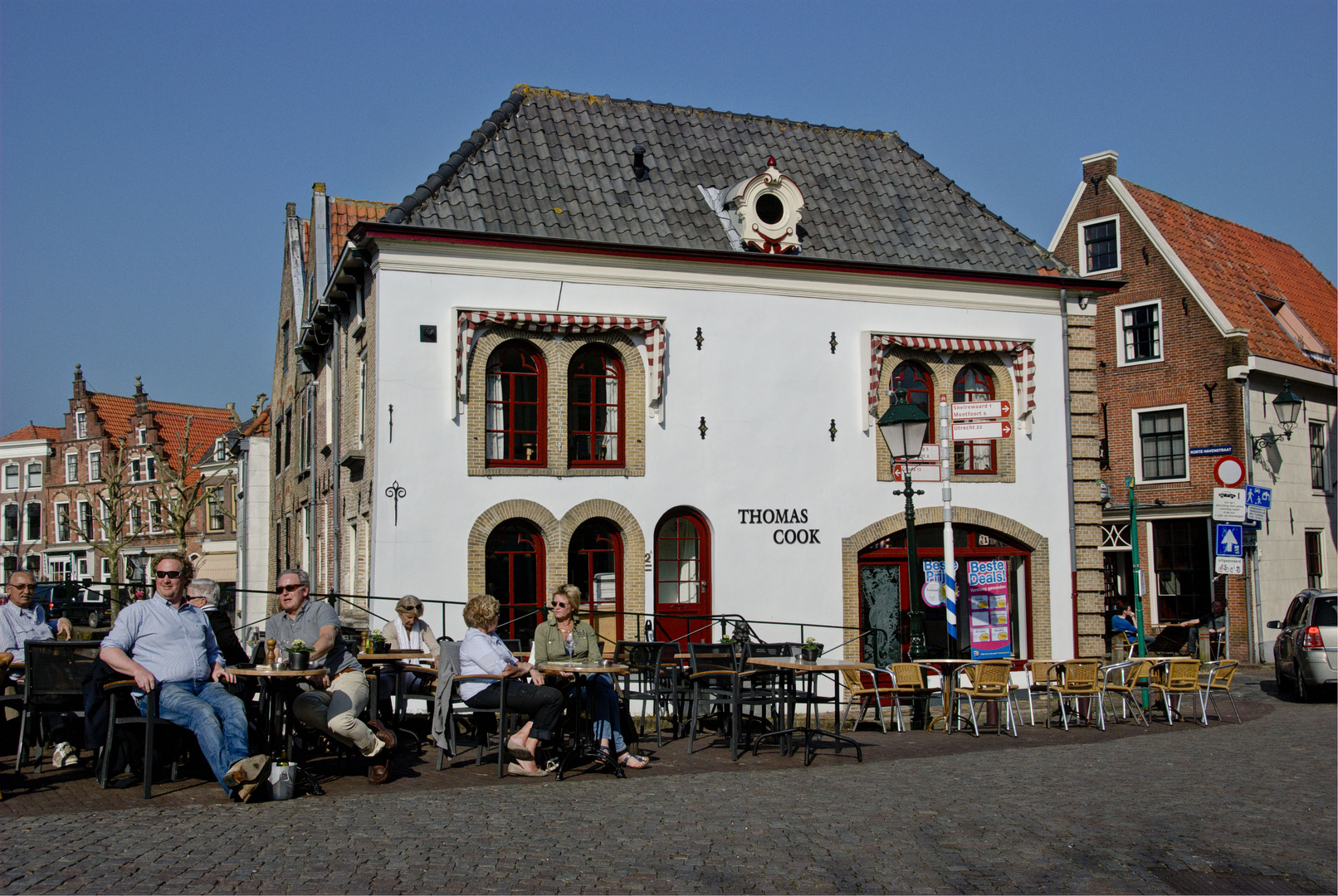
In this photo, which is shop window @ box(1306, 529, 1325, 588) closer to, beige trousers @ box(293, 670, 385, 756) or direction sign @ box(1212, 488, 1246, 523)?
direction sign @ box(1212, 488, 1246, 523)

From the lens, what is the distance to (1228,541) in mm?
15164

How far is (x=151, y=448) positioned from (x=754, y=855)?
56.4 meters

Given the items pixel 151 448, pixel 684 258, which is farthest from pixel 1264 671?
pixel 151 448

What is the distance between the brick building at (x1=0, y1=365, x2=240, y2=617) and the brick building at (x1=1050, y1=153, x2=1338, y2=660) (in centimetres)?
4155

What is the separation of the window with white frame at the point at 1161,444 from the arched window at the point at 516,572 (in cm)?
1701

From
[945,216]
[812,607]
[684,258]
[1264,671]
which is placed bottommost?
[1264,671]

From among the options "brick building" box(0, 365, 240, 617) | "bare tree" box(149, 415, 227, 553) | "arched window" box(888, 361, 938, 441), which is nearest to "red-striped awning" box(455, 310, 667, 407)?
"arched window" box(888, 361, 938, 441)

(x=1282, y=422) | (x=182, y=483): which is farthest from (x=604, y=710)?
(x=182, y=483)

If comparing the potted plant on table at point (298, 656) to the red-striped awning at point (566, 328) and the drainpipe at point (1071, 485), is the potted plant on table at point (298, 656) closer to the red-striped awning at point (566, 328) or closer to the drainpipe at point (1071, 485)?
the red-striped awning at point (566, 328)

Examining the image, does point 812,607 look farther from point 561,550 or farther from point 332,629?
point 332,629

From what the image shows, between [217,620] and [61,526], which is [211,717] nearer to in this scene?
[217,620]

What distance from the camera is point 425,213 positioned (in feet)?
53.2

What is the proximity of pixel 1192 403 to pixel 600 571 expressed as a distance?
16.5 metres

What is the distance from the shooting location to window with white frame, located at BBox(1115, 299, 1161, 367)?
28266mm
